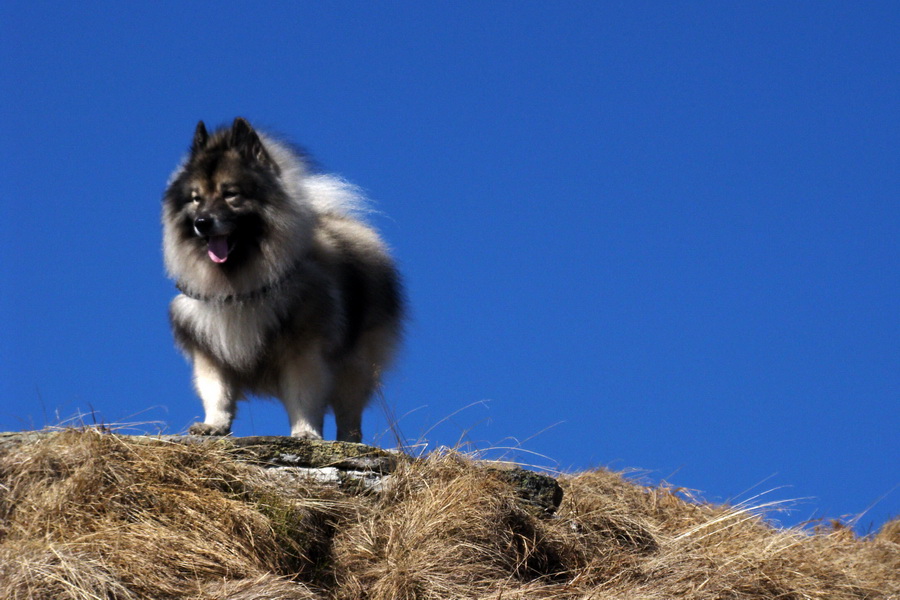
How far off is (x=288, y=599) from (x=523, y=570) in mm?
1472

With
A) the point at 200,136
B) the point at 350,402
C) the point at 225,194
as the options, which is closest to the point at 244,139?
the point at 200,136

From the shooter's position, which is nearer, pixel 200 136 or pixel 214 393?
pixel 214 393

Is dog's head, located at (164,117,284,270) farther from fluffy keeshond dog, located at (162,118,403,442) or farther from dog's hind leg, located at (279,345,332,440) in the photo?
dog's hind leg, located at (279,345,332,440)

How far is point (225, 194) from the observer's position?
24.5 ft

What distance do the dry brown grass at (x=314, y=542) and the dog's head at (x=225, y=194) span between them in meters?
1.74

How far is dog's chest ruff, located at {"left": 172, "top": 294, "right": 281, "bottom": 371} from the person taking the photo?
743cm

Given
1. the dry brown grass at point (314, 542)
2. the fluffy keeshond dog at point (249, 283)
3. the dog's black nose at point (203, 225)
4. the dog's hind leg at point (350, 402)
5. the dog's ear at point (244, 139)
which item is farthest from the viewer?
the dog's hind leg at point (350, 402)

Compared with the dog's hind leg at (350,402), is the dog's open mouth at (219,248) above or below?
above

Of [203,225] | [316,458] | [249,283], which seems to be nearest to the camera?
[316,458]

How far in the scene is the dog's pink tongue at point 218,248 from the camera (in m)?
7.50

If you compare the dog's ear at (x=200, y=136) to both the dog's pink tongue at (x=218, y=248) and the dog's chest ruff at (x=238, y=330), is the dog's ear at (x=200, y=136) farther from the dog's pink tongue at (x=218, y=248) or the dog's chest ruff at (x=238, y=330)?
the dog's chest ruff at (x=238, y=330)

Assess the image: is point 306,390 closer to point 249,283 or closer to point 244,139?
point 249,283

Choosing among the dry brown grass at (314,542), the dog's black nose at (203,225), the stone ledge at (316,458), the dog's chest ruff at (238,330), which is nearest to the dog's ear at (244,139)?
the dog's black nose at (203,225)

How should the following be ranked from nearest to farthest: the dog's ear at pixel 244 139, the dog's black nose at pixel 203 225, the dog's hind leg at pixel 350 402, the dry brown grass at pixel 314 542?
1. the dry brown grass at pixel 314 542
2. the dog's black nose at pixel 203 225
3. the dog's ear at pixel 244 139
4. the dog's hind leg at pixel 350 402
